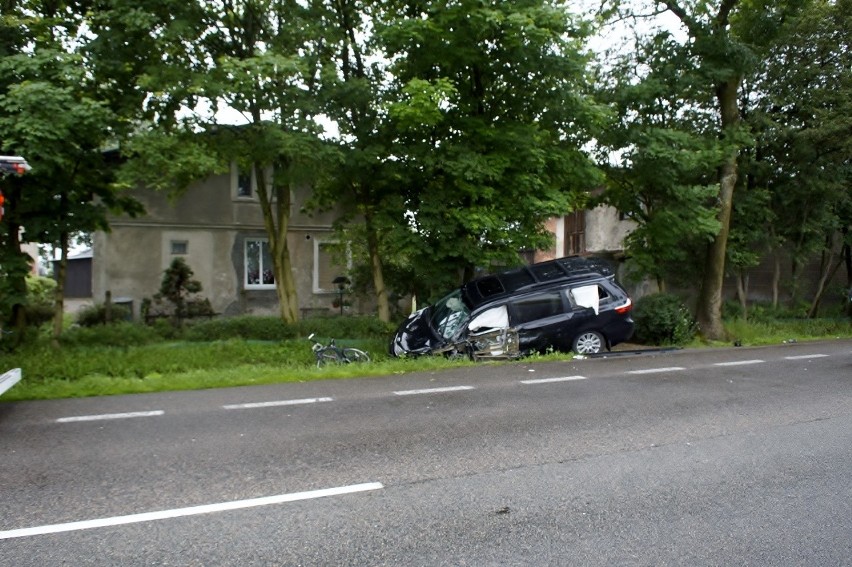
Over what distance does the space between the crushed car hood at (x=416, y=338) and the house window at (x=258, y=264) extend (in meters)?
10.7

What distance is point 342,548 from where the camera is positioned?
13.4 ft

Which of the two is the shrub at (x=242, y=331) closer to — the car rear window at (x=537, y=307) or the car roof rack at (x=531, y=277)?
the car roof rack at (x=531, y=277)

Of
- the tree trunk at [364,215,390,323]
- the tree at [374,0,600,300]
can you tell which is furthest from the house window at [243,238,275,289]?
the tree at [374,0,600,300]

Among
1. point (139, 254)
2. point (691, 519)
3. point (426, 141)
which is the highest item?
point (426, 141)

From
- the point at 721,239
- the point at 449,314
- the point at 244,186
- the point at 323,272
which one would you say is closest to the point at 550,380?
the point at 449,314

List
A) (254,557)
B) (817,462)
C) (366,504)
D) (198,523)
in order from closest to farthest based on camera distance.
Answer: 1. (254,557)
2. (198,523)
3. (366,504)
4. (817,462)

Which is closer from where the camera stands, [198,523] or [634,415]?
[198,523]

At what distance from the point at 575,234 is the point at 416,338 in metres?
20.8

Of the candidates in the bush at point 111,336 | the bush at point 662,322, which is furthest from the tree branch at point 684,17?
the bush at point 111,336

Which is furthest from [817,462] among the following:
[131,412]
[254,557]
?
[131,412]

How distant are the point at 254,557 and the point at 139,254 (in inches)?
806

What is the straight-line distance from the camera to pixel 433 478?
17.7 ft

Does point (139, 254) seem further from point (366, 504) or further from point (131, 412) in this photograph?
point (366, 504)

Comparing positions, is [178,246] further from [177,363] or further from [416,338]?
[416,338]
